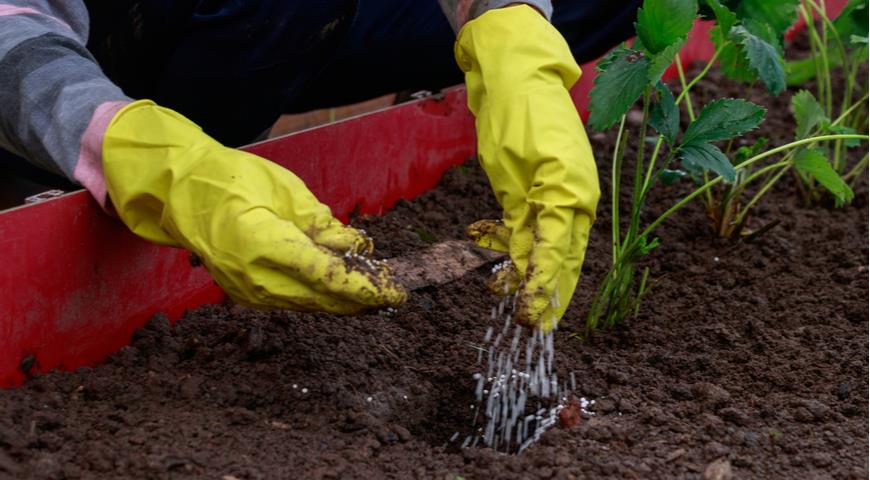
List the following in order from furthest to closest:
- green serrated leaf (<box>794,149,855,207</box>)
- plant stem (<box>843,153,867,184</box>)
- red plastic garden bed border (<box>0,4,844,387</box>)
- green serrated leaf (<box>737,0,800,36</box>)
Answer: plant stem (<box>843,153,867,184</box>)
green serrated leaf (<box>737,0,800,36</box>)
green serrated leaf (<box>794,149,855,207</box>)
red plastic garden bed border (<box>0,4,844,387</box>)

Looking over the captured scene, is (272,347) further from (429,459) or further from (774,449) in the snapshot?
(774,449)

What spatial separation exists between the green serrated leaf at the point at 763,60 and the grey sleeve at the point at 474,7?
0.97 feet

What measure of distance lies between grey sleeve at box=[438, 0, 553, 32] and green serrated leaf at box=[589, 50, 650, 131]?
156 mm

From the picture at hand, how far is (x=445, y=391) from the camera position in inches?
61.1

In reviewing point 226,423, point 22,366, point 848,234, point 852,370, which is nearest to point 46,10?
point 22,366

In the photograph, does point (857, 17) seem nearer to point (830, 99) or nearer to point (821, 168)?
point (830, 99)

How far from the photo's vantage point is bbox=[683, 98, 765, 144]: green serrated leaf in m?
1.53

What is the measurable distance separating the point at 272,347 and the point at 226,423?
191 mm

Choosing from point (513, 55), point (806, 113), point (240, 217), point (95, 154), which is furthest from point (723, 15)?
point (95, 154)

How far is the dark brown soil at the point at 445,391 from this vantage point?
1293 mm

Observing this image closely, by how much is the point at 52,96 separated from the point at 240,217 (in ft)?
1.03

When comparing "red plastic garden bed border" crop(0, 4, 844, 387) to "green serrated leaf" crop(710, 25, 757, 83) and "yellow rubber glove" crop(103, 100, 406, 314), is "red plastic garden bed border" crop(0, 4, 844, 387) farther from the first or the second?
"green serrated leaf" crop(710, 25, 757, 83)

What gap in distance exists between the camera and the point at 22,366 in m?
1.39

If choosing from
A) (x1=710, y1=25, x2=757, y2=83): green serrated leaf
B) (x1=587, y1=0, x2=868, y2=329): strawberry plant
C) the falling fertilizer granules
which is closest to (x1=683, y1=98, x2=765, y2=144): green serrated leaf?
(x1=587, y1=0, x2=868, y2=329): strawberry plant
